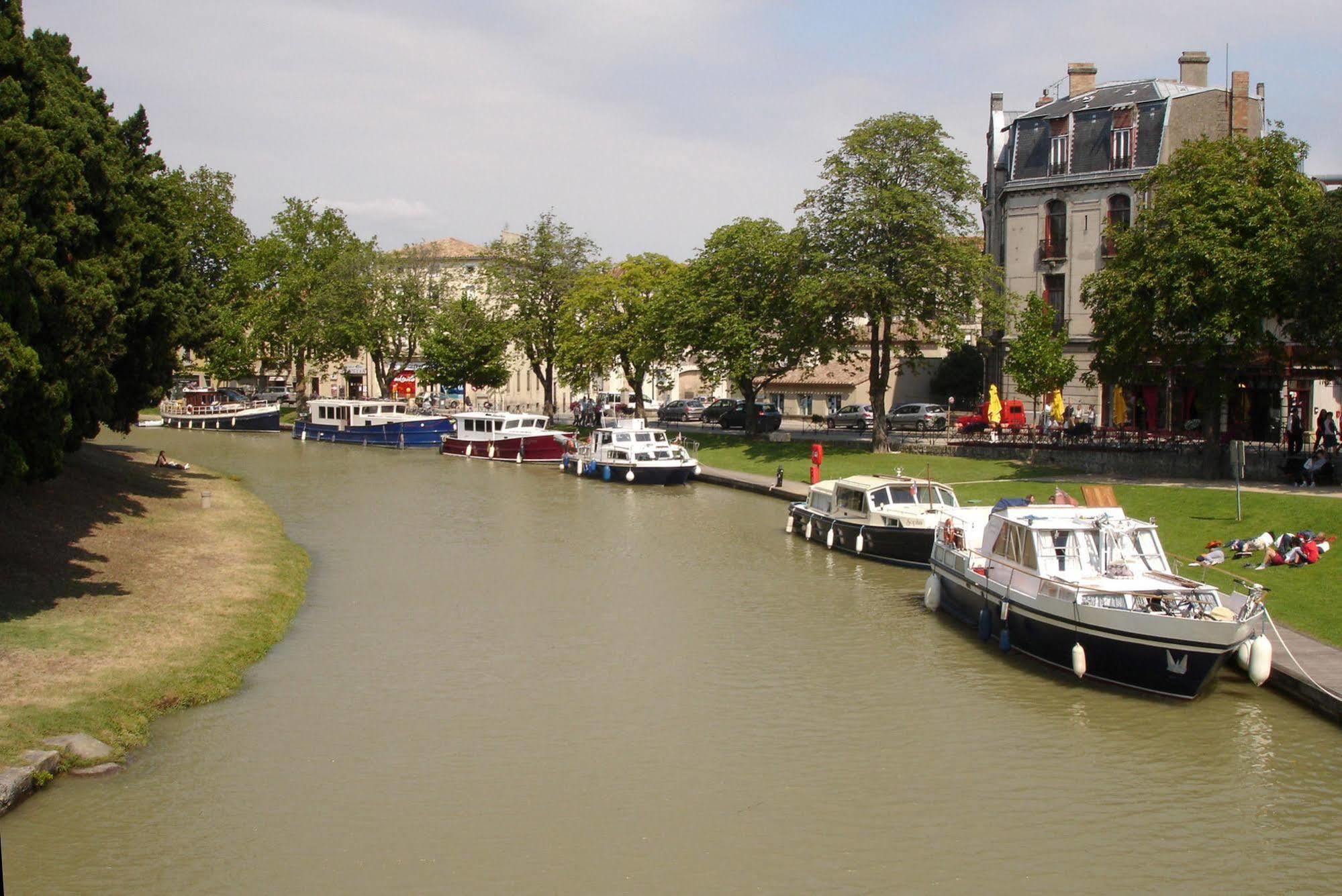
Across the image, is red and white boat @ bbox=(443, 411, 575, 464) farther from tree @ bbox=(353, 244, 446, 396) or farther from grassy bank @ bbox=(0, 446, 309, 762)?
grassy bank @ bbox=(0, 446, 309, 762)

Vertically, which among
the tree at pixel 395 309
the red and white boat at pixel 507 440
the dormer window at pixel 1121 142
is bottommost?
the red and white boat at pixel 507 440

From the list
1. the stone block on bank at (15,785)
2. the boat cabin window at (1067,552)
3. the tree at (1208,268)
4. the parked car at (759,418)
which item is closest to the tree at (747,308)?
the parked car at (759,418)

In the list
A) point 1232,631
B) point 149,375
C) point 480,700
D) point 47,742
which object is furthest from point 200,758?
point 149,375

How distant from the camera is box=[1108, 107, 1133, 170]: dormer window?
177 ft

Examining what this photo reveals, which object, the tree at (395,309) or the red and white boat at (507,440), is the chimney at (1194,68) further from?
the tree at (395,309)

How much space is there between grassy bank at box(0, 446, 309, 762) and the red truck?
99.6 ft

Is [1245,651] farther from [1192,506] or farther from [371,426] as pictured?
[371,426]

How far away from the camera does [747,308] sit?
61938 mm

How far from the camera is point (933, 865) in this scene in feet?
43.8

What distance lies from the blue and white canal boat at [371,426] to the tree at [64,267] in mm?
40183

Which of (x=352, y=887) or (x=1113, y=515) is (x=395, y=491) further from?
(x=352, y=887)

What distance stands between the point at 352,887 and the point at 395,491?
37061 mm

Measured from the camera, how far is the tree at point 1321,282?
33.8 metres

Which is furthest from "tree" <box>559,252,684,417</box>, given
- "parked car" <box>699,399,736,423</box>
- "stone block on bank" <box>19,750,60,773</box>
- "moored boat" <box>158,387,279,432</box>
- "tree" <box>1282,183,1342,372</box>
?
"stone block on bank" <box>19,750,60,773</box>
